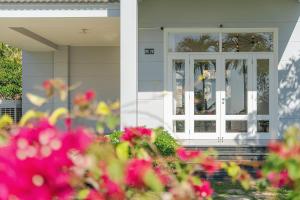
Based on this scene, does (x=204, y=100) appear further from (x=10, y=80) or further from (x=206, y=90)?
(x=10, y=80)

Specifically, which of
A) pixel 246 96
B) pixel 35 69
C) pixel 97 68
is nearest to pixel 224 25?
pixel 246 96

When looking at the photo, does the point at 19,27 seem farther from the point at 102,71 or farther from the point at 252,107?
the point at 252,107

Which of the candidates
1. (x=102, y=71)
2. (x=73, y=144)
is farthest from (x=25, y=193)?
(x=102, y=71)

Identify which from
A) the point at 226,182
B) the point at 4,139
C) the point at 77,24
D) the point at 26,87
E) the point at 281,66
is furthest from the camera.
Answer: the point at 26,87

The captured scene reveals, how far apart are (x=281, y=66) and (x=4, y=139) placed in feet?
36.9

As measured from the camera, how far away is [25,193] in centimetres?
147

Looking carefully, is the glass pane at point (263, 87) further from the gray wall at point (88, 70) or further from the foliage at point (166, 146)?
the gray wall at point (88, 70)

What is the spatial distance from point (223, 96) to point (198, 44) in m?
1.48

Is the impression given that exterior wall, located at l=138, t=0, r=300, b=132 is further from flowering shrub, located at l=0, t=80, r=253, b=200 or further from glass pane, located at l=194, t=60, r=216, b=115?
flowering shrub, located at l=0, t=80, r=253, b=200

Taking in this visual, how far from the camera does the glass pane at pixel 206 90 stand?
41.2 ft

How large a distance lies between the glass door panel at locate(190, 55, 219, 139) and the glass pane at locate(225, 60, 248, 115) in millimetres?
318

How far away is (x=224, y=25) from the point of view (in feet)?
40.2

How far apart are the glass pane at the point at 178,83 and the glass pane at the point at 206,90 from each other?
34cm

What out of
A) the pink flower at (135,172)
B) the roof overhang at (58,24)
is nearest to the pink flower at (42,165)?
the pink flower at (135,172)
